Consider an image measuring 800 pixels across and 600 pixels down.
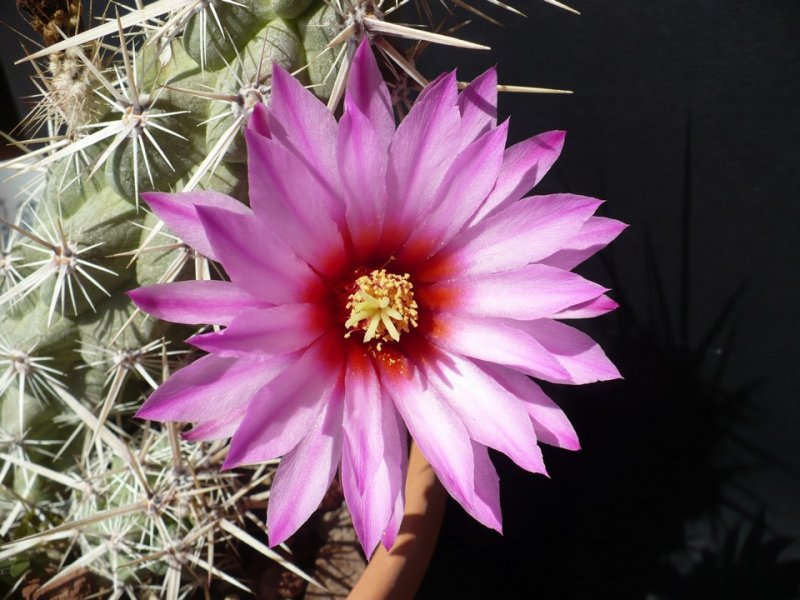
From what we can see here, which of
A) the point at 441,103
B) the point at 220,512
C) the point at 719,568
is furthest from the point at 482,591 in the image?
the point at 441,103

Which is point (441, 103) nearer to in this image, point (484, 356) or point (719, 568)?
point (484, 356)

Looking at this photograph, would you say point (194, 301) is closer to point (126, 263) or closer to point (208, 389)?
point (208, 389)

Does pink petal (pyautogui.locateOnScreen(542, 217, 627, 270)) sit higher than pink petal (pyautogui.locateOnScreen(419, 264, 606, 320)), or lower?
higher

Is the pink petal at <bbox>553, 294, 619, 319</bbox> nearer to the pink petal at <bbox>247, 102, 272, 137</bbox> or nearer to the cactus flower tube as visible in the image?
the cactus flower tube

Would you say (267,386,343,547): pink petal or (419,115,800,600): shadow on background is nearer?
(267,386,343,547): pink petal

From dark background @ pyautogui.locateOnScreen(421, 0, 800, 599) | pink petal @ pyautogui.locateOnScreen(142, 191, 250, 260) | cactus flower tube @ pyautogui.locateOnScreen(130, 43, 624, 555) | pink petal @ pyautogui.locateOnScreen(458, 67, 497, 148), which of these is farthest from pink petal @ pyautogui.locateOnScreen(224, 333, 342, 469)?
dark background @ pyautogui.locateOnScreen(421, 0, 800, 599)

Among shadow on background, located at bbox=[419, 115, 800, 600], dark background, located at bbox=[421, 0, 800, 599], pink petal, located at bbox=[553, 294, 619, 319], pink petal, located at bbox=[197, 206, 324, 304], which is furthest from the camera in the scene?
shadow on background, located at bbox=[419, 115, 800, 600]

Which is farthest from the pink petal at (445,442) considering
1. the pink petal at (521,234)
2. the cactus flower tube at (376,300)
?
the pink petal at (521,234)

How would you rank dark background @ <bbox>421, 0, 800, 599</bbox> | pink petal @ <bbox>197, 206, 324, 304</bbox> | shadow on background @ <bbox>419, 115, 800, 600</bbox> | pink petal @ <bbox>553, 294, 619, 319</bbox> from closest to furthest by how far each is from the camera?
pink petal @ <bbox>197, 206, 324, 304</bbox>, pink petal @ <bbox>553, 294, 619, 319</bbox>, dark background @ <bbox>421, 0, 800, 599</bbox>, shadow on background @ <bbox>419, 115, 800, 600</bbox>
